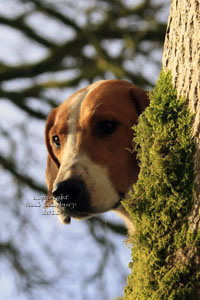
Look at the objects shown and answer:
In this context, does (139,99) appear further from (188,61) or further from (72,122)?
(188,61)

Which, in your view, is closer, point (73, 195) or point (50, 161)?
point (73, 195)

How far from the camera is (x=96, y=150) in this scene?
295 centimetres

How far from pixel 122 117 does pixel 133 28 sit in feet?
14.1

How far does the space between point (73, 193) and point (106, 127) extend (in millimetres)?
552

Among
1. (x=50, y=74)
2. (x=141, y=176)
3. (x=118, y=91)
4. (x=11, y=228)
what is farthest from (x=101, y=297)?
(x=141, y=176)

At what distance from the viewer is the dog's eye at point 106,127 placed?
118 inches

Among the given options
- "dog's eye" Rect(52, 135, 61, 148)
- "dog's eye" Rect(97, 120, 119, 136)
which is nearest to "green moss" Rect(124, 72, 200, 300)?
"dog's eye" Rect(97, 120, 119, 136)

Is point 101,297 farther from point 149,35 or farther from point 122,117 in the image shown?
point 122,117

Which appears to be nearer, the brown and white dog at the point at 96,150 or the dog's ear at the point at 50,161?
the brown and white dog at the point at 96,150

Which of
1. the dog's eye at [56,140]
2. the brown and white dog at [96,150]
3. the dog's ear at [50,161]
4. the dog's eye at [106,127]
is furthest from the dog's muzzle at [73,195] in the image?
the dog's ear at [50,161]

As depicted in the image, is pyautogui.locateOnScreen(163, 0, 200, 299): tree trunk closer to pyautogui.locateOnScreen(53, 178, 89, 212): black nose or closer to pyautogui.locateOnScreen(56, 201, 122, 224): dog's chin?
pyautogui.locateOnScreen(53, 178, 89, 212): black nose

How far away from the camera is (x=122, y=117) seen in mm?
3035

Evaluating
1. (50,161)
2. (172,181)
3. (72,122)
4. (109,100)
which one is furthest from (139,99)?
(172,181)

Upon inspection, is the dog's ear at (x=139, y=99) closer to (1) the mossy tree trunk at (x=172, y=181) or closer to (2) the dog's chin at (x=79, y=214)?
(2) the dog's chin at (x=79, y=214)
